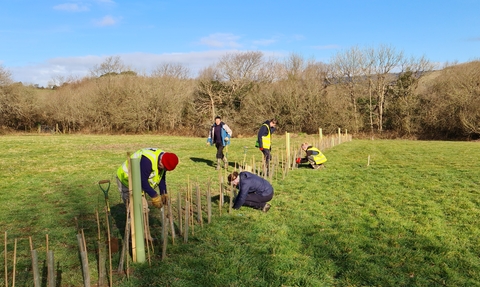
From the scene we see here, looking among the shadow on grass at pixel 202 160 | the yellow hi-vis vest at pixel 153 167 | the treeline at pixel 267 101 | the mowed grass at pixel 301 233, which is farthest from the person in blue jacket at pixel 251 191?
the treeline at pixel 267 101

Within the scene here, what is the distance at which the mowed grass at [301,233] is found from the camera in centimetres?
404

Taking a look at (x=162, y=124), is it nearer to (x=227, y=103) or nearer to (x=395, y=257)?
(x=227, y=103)

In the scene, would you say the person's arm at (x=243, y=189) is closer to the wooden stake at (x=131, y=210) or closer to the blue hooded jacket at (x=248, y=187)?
the blue hooded jacket at (x=248, y=187)

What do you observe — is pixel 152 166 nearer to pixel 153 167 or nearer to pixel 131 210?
pixel 153 167

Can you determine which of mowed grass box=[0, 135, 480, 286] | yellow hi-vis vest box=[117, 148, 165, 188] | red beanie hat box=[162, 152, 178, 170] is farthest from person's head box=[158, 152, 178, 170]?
mowed grass box=[0, 135, 480, 286]

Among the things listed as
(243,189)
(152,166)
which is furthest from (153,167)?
(243,189)

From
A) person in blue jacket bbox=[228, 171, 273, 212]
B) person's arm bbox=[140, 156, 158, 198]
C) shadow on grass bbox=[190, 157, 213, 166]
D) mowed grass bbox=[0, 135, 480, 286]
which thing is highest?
person's arm bbox=[140, 156, 158, 198]

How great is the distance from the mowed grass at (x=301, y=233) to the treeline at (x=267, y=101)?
2213cm

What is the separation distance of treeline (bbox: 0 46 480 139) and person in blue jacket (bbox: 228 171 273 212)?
26653mm

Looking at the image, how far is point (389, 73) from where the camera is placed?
34375 millimetres

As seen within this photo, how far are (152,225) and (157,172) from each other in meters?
1.33

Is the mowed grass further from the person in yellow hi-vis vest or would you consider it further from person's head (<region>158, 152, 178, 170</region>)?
person's head (<region>158, 152, 178, 170</region>)

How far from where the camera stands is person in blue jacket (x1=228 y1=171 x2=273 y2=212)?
20.9 ft

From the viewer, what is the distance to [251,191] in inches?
262
